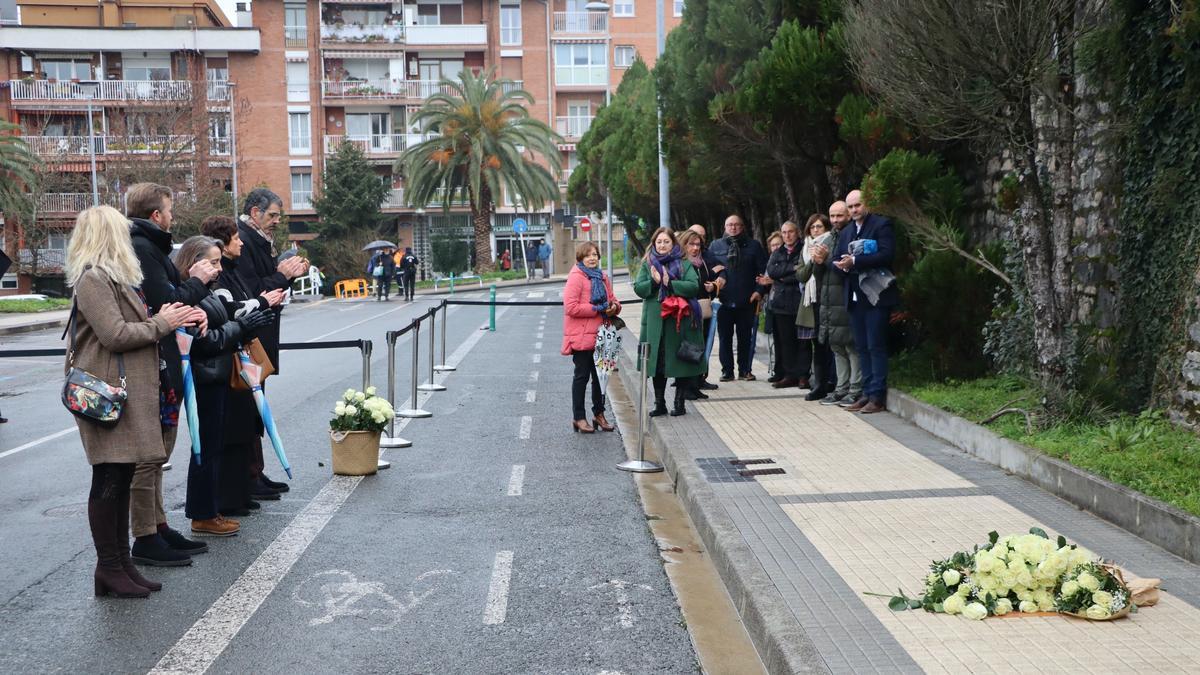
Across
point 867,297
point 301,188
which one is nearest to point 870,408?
point 867,297

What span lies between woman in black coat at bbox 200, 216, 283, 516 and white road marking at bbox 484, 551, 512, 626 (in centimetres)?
200

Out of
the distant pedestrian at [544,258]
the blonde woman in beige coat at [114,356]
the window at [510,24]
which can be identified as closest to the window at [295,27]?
the window at [510,24]

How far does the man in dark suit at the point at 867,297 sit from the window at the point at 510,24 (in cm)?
5955

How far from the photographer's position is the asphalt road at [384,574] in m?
5.36

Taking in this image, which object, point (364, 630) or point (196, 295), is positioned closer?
point (364, 630)

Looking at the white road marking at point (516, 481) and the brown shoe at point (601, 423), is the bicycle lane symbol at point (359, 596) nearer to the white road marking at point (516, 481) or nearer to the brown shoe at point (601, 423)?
the white road marking at point (516, 481)

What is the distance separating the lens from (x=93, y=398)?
6.05m

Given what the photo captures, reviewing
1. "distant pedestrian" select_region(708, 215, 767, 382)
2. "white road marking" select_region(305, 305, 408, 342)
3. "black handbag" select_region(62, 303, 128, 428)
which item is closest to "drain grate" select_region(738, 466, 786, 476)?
"black handbag" select_region(62, 303, 128, 428)

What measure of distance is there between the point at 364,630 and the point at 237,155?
6093cm

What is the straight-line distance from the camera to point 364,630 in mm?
5695

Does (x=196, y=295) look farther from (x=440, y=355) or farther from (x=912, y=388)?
(x=440, y=355)

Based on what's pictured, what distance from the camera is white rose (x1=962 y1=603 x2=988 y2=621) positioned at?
5281 mm

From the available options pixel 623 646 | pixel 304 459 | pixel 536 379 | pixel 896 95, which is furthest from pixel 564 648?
pixel 536 379

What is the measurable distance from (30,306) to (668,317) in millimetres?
32377
